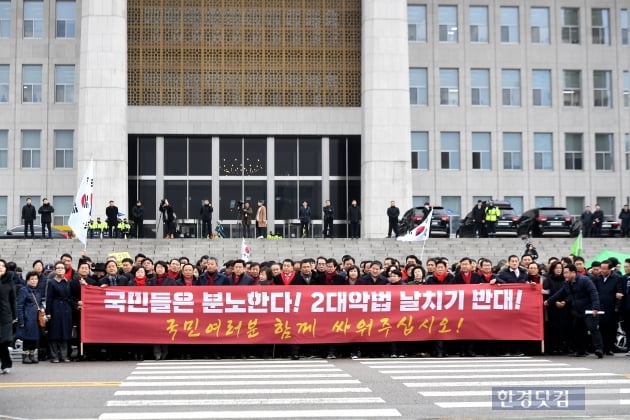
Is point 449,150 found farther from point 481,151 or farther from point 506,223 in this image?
point 506,223

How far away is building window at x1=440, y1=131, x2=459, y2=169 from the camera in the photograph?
51406mm

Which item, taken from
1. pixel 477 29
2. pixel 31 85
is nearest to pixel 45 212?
pixel 31 85

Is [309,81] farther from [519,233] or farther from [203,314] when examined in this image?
[203,314]

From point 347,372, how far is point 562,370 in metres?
3.14

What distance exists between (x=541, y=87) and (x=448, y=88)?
4836 millimetres

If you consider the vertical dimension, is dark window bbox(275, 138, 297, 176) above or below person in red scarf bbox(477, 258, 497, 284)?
→ above

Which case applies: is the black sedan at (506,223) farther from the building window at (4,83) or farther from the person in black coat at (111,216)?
the building window at (4,83)

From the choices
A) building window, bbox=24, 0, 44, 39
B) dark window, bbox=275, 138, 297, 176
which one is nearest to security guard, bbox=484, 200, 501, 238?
dark window, bbox=275, 138, 297, 176

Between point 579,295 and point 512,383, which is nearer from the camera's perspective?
point 512,383

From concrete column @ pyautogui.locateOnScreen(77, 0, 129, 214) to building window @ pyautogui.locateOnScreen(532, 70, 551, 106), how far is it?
2042 cm

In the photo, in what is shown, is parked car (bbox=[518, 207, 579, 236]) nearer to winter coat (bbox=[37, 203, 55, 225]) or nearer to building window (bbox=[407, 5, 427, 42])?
building window (bbox=[407, 5, 427, 42])

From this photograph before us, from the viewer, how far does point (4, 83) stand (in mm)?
49656

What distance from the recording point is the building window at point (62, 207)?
161 ft

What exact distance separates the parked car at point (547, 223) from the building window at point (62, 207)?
70.3ft
